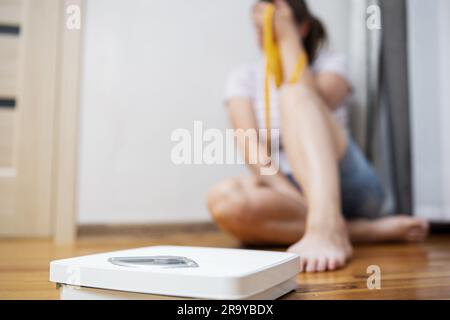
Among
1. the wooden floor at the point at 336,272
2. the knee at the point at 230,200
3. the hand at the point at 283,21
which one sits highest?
the hand at the point at 283,21

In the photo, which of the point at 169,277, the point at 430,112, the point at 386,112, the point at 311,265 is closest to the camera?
the point at 169,277

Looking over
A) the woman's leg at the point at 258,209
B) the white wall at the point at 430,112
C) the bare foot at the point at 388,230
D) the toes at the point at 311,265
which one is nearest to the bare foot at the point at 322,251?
the toes at the point at 311,265

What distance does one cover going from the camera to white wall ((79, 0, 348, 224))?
26.4 inches

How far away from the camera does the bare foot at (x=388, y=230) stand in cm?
95

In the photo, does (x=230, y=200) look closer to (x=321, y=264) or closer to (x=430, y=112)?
(x=321, y=264)

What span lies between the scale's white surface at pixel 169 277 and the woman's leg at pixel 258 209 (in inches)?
16.4

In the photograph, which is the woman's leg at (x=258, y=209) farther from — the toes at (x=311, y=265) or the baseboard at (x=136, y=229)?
the toes at (x=311, y=265)

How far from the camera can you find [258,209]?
0.83 m

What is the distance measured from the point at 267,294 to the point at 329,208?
1.00ft

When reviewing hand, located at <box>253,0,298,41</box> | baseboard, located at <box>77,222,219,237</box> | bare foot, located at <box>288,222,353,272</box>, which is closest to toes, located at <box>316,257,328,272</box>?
bare foot, located at <box>288,222,353,272</box>

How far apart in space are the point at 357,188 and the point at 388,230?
0.39 ft

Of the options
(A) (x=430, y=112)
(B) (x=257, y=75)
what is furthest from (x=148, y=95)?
(A) (x=430, y=112)
